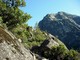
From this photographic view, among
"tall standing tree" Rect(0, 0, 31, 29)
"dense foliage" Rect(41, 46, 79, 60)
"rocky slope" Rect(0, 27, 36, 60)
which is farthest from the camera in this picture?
"dense foliage" Rect(41, 46, 79, 60)

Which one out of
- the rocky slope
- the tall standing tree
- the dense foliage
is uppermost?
the tall standing tree

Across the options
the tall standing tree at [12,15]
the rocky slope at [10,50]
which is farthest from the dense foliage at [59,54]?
the rocky slope at [10,50]

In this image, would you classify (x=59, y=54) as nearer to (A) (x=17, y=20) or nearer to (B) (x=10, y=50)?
(A) (x=17, y=20)

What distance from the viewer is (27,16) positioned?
5997 cm

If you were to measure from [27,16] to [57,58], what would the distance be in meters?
14.9

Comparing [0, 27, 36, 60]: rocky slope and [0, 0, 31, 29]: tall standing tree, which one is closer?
[0, 27, 36, 60]: rocky slope

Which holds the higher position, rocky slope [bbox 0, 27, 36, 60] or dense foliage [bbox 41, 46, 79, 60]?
dense foliage [bbox 41, 46, 79, 60]

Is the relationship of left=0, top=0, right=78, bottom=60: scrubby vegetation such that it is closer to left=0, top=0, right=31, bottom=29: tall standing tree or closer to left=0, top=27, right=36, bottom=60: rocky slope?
left=0, top=0, right=31, bottom=29: tall standing tree

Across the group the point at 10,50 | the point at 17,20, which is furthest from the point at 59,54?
the point at 10,50

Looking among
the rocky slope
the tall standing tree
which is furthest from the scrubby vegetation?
the rocky slope

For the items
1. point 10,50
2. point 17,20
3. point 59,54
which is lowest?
point 10,50

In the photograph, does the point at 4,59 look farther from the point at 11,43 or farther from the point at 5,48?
the point at 11,43

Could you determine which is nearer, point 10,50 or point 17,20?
point 10,50

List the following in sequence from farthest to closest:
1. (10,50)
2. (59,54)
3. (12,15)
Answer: (59,54)
(12,15)
(10,50)
